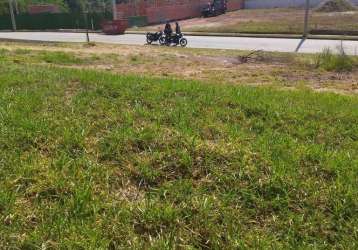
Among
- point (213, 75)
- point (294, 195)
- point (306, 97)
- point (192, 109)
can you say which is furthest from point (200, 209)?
point (213, 75)

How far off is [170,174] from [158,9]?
46.3 m

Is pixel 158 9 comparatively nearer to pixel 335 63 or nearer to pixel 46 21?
pixel 46 21

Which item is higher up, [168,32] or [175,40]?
[168,32]

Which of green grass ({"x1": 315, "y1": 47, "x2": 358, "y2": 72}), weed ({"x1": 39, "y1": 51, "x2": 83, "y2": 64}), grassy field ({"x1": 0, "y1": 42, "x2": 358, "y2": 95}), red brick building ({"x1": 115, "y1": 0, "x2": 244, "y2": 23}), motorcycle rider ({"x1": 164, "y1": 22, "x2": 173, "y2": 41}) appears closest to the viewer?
grassy field ({"x1": 0, "y1": 42, "x2": 358, "y2": 95})

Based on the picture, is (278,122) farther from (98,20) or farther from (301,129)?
(98,20)

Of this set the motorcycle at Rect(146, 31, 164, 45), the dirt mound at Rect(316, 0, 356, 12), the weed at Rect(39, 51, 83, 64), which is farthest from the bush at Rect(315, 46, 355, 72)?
the dirt mound at Rect(316, 0, 356, 12)

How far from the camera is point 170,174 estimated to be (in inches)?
165

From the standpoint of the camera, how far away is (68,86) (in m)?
6.61

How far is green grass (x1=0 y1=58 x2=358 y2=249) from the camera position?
3430 mm

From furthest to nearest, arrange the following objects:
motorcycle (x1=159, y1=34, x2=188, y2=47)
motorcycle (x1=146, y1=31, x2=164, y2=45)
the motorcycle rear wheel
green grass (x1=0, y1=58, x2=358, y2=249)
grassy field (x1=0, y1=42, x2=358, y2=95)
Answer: motorcycle (x1=146, y1=31, x2=164, y2=45)
the motorcycle rear wheel
motorcycle (x1=159, y1=34, x2=188, y2=47)
grassy field (x1=0, y1=42, x2=358, y2=95)
green grass (x1=0, y1=58, x2=358, y2=249)

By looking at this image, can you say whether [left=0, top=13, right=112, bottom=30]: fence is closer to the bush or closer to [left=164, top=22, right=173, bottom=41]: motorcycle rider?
[left=164, top=22, right=173, bottom=41]: motorcycle rider

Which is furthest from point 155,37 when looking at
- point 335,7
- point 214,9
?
point 335,7

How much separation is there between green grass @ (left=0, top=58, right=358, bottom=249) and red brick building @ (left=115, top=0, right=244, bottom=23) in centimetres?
4045

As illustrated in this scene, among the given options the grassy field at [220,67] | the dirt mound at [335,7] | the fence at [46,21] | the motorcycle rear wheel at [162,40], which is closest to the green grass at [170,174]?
the grassy field at [220,67]
